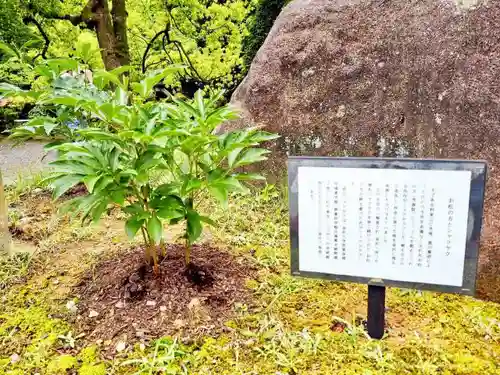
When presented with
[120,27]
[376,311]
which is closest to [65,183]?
[376,311]

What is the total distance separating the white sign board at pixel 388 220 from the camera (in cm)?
189

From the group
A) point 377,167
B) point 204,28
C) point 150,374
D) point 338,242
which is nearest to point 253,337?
point 150,374

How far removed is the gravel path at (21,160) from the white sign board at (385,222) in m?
4.56

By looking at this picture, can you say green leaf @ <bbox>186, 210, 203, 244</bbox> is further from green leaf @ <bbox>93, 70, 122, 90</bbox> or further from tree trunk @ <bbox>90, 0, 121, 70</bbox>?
tree trunk @ <bbox>90, 0, 121, 70</bbox>

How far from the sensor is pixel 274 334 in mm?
2330

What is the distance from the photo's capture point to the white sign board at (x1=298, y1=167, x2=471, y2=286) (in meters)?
1.91

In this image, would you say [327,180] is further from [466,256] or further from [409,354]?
[409,354]

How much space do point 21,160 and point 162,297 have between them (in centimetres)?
608

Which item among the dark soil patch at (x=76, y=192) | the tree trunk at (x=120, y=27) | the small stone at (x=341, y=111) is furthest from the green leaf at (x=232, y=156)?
the tree trunk at (x=120, y=27)

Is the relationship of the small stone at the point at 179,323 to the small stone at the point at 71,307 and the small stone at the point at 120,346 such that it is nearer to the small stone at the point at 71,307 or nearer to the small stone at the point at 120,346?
the small stone at the point at 120,346

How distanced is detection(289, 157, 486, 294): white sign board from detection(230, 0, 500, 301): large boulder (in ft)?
3.25

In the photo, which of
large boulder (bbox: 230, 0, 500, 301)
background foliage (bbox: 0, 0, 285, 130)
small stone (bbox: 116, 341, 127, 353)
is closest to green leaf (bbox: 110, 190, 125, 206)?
small stone (bbox: 116, 341, 127, 353)

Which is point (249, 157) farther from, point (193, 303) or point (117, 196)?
point (193, 303)

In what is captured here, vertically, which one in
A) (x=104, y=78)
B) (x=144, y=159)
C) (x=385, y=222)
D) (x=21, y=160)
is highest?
(x=104, y=78)
